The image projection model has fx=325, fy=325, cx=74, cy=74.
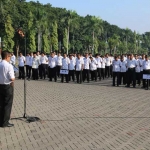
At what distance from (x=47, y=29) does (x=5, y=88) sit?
63192 millimetres

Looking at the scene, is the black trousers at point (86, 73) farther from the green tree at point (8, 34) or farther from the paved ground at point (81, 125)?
the green tree at point (8, 34)

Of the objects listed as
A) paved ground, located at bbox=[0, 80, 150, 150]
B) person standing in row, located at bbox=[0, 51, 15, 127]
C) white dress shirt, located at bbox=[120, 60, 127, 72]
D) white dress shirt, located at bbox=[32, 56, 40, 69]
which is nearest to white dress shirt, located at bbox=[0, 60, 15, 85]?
person standing in row, located at bbox=[0, 51, 15, 127]

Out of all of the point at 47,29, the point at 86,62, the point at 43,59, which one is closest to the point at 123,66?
the point at 86,62

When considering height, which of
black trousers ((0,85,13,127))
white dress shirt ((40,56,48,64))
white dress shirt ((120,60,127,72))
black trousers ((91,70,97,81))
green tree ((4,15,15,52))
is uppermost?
green tree ((4,15,15,52))

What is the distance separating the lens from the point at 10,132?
7836 millimetres

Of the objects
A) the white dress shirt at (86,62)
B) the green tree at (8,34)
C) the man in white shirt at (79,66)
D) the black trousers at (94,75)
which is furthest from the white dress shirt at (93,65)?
the green tree at (8,34)

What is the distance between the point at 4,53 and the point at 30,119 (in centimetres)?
195

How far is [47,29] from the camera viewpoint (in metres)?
70.6

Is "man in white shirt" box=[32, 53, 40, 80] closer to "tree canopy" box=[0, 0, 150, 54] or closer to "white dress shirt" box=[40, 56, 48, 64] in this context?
"white dress shirt" box=[40, 56, 48, 64]

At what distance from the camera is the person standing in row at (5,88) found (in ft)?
27.2

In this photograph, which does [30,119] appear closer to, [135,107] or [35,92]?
[135,107]

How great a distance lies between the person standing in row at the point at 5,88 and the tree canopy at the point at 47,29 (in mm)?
35353

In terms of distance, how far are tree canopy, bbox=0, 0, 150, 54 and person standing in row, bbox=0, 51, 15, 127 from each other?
1392 inches

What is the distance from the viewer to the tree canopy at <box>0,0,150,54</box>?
56244mm
